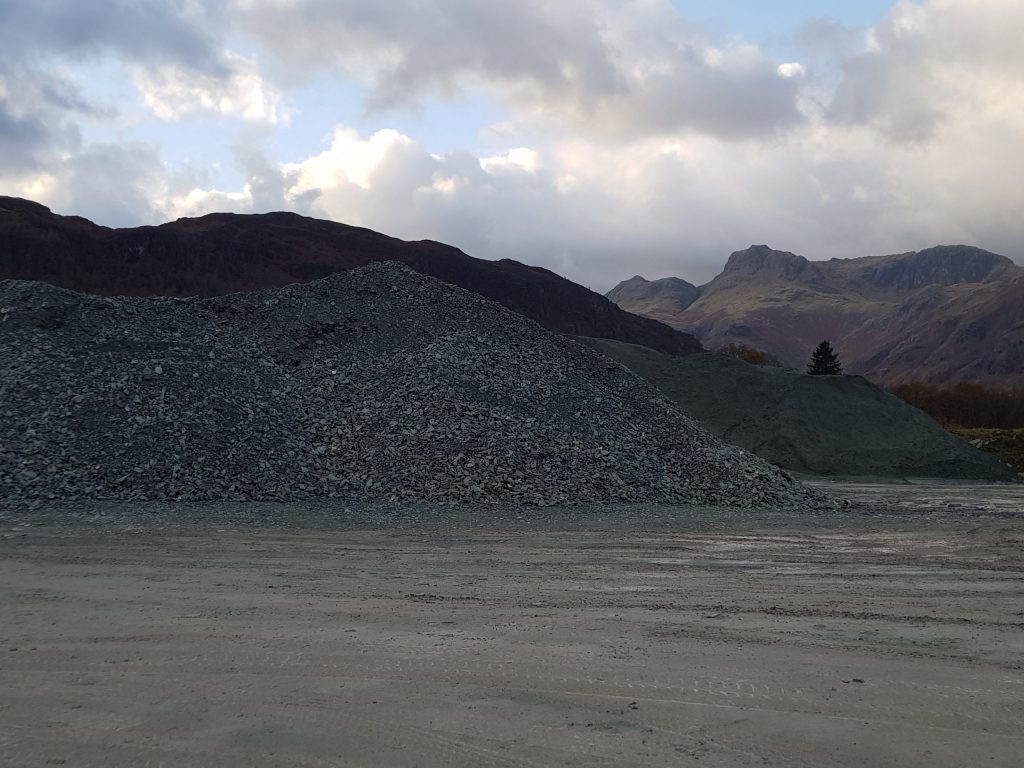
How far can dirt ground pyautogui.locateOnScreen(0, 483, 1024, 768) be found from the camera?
13.7 ft

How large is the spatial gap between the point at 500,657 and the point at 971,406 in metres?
57.6

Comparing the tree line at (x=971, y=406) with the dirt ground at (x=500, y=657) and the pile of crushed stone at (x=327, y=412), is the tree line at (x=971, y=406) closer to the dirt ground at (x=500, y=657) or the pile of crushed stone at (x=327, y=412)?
the pile of crushed stone at (x=327, y=412)

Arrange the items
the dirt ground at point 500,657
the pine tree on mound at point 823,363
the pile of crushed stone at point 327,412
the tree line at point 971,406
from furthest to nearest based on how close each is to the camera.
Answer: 1. the tree line at point 971,406
2. the pine tree on mound at point 823,363
3. the pile of crushed stone at point 327,412
4. the dirt ground at point 500,657

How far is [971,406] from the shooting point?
54.7 metres

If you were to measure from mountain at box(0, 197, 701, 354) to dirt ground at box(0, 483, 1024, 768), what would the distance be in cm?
3711

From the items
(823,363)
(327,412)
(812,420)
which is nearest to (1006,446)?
(812,420)

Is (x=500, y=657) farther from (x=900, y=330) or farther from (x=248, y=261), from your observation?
(x=900, y=330)

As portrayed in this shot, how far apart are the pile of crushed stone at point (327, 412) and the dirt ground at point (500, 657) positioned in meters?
4.00

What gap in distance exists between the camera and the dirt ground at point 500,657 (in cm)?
418

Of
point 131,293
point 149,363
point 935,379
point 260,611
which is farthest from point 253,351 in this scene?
point 935,379

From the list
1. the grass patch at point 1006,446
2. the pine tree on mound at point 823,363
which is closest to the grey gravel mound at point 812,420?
the grass patch at point 1006,446

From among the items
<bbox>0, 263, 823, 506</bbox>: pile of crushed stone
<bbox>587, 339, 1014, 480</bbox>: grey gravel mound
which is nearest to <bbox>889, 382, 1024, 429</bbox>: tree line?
<bbox>587, 339, 1014, 480</bbox>: grey gravel mound

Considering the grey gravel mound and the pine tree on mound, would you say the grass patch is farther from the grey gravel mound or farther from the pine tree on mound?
the pine tree on mound

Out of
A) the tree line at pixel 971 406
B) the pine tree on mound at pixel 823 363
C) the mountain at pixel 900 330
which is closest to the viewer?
the pine tree on mound at pixel 823 363
